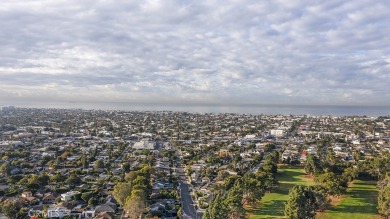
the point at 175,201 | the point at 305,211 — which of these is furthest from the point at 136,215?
the point at 305,211

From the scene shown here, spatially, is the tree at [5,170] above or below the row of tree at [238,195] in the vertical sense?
below

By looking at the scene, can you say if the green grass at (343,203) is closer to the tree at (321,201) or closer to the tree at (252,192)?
the tree at (321,201)

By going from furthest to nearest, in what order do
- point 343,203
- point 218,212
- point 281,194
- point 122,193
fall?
point 281,194
point 343,203
point 122,193
point 218,212

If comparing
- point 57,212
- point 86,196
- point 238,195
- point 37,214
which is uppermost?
point 238,195

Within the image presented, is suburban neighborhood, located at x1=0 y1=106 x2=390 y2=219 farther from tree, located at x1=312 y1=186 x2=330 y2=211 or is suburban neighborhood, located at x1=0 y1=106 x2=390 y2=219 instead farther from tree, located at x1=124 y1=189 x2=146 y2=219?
tree, located at x1=312 y1=186 x2=330 y2=211

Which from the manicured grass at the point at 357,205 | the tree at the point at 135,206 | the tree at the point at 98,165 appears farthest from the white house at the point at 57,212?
the manicured grass at the point at 357,205

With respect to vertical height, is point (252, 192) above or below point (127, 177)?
above

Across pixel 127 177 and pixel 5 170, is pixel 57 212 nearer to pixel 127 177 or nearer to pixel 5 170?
pixel 127 177

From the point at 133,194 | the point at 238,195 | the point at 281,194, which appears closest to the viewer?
the point at 238,195

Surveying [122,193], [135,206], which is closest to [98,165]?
[122,193]
